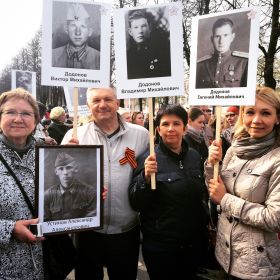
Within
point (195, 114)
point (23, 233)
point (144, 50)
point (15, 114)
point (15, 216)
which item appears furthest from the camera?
point (195, 114)

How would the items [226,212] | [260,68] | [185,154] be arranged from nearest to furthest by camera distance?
[226,212]
[185,154]
[260,68]

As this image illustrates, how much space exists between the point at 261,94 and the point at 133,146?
117cm

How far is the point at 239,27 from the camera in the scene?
2.74 meters

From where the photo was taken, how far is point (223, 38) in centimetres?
279

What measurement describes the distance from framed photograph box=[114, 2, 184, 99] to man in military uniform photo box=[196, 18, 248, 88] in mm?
188

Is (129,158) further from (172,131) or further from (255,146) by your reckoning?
(255,146)

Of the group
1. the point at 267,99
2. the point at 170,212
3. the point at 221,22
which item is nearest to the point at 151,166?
the point at 170,212

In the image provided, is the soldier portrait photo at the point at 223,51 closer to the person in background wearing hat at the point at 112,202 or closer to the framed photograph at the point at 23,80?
the person in background wearing hat at the point at 112,202

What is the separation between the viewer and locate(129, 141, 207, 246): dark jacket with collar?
2.91 meters

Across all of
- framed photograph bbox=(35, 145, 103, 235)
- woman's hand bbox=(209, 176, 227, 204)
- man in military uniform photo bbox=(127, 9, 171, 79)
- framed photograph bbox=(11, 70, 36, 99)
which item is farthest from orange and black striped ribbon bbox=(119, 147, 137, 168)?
framed photograph bbox=(11, 70, 36, 99)

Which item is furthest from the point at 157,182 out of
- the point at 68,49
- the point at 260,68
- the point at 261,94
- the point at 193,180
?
the point at 260,68

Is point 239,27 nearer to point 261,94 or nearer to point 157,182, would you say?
point 261,94

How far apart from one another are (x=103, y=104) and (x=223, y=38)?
1.14 m

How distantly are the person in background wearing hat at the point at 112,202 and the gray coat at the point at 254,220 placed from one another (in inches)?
35.4
